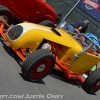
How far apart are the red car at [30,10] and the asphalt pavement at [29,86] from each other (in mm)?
2496

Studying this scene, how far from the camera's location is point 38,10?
35.7 feet

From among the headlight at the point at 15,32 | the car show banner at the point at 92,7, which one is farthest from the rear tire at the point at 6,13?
the car show banner at the point at 92,7

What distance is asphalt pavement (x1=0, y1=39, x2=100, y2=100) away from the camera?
5.75m

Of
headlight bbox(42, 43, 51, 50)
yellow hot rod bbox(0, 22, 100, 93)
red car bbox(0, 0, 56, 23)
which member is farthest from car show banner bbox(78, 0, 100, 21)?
headlight bbox(42, 43, 51, 50)

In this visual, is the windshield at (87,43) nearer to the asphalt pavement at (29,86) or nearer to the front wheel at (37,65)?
the asphalt pavement at (29,86)

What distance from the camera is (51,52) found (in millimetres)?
7273

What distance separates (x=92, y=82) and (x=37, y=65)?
5.50 feet

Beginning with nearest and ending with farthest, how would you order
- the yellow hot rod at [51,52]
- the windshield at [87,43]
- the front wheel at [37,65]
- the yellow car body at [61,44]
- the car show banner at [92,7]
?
the front wheel at [37,65], the yellow hot rod at [51,52], the yellow car body at [61,44], the windshield at [87,43], the car show banner at [92,7]

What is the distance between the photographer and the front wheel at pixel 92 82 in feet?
24.7

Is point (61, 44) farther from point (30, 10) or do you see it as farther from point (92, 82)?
point (30, 10)

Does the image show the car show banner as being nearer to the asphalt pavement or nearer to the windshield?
the windshield

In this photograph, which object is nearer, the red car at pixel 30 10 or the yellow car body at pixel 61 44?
the yellow car body at pixel 61 44

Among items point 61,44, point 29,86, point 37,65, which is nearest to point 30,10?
point 61,44

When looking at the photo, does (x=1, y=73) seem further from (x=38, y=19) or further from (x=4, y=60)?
(x=38, y=19)
